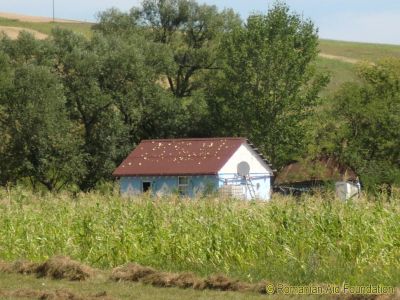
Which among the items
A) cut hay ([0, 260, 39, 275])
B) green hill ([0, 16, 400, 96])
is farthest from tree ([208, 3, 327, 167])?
cut hay ([0, 260, 39, 275])

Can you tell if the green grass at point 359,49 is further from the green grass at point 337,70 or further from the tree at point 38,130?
the tree at point 38,130

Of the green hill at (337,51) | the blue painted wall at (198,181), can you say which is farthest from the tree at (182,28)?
the green hill at (337,51)

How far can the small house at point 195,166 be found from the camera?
1971 inches

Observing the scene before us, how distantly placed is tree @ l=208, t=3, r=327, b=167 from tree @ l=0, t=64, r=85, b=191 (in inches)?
447

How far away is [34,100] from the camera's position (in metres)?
49.2

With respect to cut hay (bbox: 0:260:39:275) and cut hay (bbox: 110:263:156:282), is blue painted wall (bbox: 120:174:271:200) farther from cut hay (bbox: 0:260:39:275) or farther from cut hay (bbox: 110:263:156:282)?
cut hay (bbox: 110:263:156:282)

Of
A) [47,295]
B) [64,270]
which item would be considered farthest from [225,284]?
[64,270]

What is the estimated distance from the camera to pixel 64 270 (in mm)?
16688

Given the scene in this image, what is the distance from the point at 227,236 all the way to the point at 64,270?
3.49 meters

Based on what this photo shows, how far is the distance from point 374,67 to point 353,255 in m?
52.1

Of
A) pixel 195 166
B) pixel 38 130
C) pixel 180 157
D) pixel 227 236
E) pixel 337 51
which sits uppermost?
pixel 337 51

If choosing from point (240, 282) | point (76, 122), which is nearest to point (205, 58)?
point (76, 122)

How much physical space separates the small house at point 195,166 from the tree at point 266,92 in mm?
3989

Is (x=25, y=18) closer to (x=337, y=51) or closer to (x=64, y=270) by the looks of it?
(x=337, y=51)
